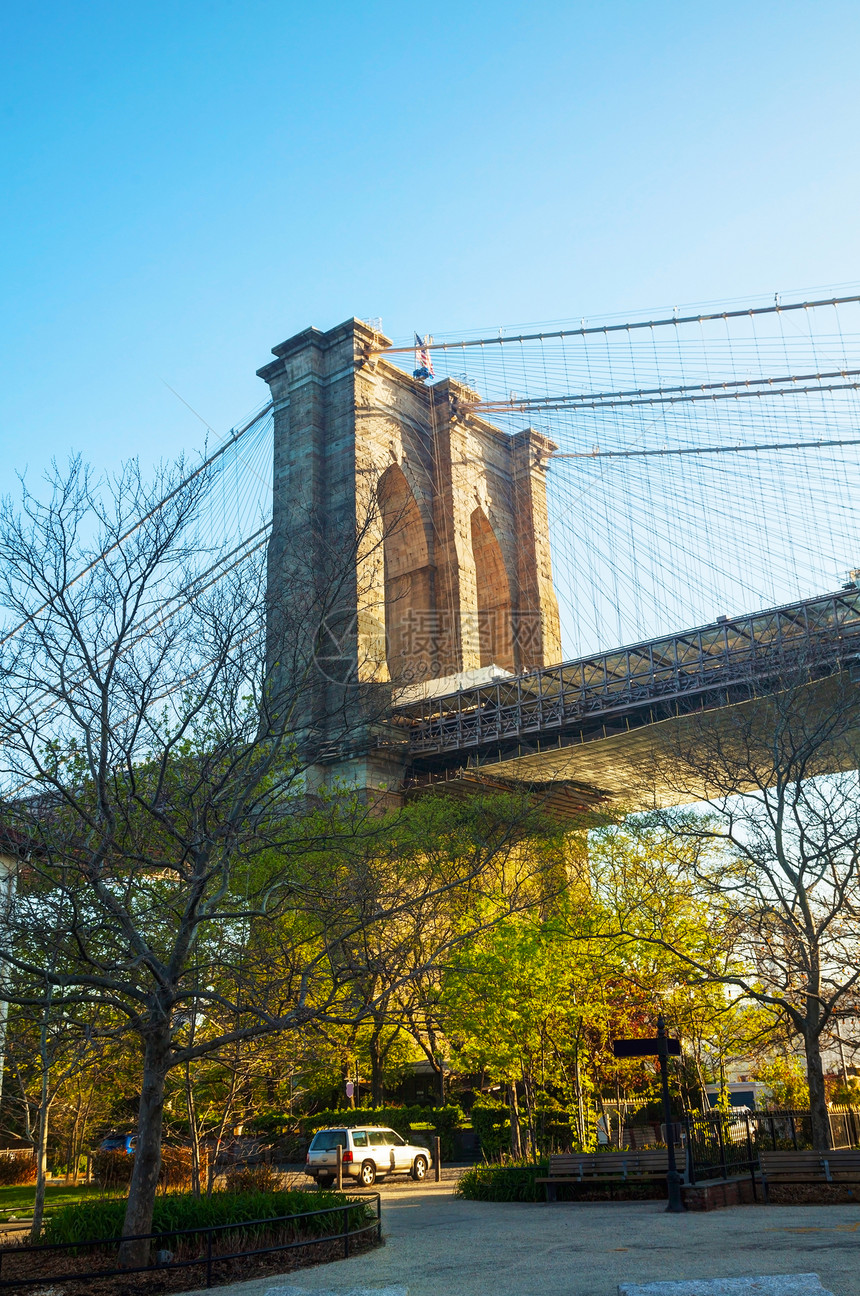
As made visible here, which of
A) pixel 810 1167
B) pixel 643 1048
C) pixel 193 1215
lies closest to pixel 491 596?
pixel 643 1048

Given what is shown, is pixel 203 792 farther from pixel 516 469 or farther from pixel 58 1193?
pixel 516 469

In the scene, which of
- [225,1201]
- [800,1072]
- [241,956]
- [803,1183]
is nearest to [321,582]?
[241,956]

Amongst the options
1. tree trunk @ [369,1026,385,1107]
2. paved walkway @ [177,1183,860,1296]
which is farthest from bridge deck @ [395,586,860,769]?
paved walkway @ [177,1183,860,1296]

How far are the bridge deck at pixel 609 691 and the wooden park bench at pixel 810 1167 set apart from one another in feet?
Result: 62.8

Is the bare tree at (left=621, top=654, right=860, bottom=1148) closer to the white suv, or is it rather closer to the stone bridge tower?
the white suv

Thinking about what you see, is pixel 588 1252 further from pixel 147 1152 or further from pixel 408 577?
pixel 408 577

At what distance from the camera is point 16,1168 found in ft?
81.8

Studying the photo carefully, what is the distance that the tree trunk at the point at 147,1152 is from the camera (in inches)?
391

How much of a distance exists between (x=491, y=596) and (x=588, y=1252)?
43874mm

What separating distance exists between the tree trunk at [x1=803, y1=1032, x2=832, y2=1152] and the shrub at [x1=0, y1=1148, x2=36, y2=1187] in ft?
60.2

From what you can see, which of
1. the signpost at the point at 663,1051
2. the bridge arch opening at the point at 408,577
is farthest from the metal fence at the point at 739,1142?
the bridge arch opening at the point at 408,577

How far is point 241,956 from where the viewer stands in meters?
13.9

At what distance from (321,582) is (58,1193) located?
51.1ft

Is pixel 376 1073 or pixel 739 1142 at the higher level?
pixel 376 1073
